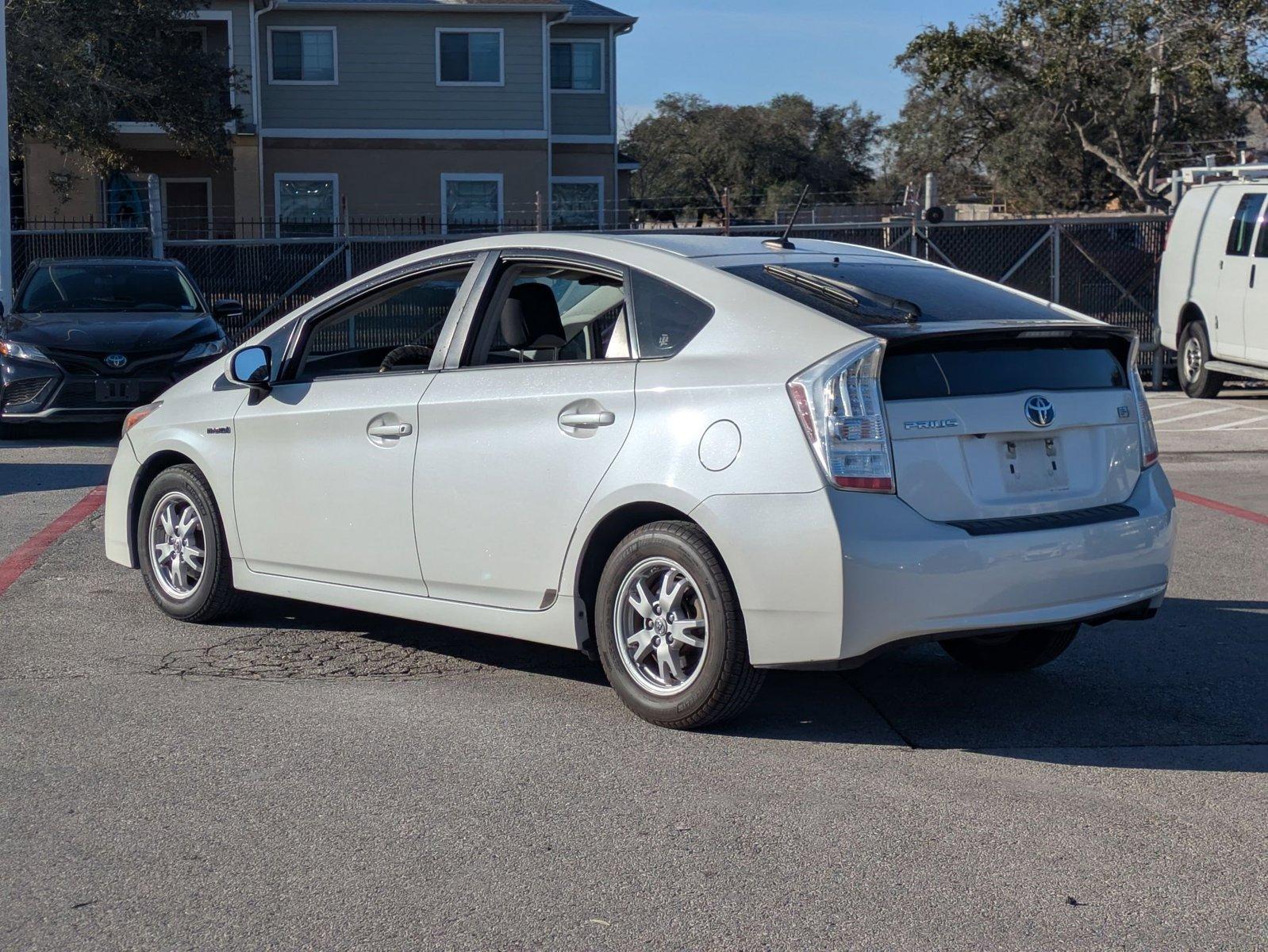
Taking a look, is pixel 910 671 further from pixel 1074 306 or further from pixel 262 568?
pixel 1074 306

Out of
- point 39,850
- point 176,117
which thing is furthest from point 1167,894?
point 176,117

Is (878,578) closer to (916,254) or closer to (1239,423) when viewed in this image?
(1239,423)

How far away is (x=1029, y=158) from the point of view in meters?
40.7

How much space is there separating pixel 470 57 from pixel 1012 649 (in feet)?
94.4

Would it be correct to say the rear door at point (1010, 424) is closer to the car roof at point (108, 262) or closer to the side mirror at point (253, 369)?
the side mirror at point (253, 369)

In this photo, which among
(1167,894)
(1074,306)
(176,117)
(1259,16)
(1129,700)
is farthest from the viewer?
(1259,16)

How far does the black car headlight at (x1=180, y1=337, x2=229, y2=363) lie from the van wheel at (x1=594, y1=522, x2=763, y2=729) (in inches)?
364

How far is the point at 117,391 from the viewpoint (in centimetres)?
1335

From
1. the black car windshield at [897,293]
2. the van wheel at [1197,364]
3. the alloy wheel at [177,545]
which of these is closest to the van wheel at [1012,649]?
the black car windshield at [897,293]

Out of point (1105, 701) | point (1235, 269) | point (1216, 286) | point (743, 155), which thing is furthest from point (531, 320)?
point (743, 155)

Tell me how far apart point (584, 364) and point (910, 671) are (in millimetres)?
1861

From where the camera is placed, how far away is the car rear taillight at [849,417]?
4.69m

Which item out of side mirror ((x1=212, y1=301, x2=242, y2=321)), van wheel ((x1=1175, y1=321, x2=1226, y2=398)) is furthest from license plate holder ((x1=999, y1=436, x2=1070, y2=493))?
van wheel ((x1=1175, y1=321, x2=1226, y2=398))

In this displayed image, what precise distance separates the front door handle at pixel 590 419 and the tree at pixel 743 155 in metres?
51.7
